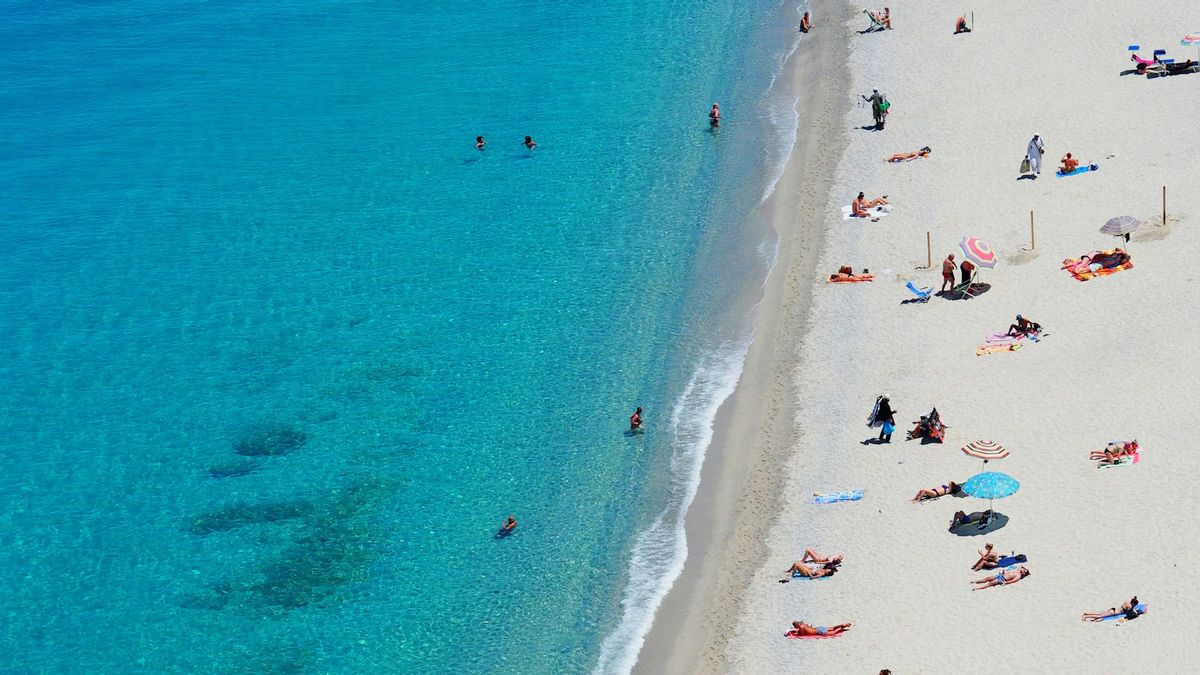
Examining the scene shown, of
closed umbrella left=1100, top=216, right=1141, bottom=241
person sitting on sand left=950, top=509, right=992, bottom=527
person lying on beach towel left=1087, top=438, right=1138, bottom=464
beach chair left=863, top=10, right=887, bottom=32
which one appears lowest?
person sitting on sand left=950, top=509, right=992, bottom=527

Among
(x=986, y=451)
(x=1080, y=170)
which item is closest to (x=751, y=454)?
(x=986, y=451)

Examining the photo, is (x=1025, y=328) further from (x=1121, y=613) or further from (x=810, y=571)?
(x=1121, y=613)

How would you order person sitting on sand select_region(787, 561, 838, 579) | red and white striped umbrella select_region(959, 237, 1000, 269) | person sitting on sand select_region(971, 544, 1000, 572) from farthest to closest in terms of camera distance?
red and white striped umbrella select_region(959, 237, 1000, 269)
person sitting on sand select_region(787, 561, 838, 579)
person sitting on sand select_region(971, 544, 1000, 572)

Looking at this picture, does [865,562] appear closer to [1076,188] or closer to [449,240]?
[1076,188]

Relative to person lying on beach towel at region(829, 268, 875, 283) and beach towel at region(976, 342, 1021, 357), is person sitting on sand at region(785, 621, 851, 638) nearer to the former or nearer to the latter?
beach towel at region(976, 342, 1021, 357)

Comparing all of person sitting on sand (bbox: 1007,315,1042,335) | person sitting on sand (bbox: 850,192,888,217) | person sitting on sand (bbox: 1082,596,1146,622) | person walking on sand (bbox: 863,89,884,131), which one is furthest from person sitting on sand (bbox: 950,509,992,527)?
person walking on sand (bbox: 863,89,884,131)

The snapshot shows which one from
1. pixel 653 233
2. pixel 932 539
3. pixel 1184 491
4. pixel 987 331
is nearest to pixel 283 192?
pixel 653 233
